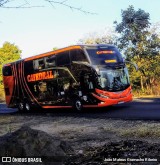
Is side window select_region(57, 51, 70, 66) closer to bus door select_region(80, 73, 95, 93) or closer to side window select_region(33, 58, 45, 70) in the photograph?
bus door select_region(80, 73, 95, 93)

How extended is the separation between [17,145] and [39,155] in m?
0.48

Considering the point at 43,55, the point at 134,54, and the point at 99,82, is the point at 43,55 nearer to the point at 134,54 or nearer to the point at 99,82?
the point at 99,82

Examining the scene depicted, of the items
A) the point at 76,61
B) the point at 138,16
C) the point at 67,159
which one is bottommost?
the point at 67,159

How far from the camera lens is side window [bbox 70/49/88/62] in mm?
16719

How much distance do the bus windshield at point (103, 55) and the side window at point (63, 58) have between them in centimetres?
150

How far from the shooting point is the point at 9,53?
2392 inches

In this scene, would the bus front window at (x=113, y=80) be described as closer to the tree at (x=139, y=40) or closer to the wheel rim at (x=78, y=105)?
the wheel rim at (x=78, y=105)

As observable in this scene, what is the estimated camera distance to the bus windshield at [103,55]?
54.8 ft

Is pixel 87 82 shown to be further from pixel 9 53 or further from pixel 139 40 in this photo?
pixel 9 53

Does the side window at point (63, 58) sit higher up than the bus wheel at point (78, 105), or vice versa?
the side window at point (63, 58)

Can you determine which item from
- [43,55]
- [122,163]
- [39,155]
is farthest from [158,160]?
[43,55]

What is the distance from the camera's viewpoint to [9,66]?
75.6 ft

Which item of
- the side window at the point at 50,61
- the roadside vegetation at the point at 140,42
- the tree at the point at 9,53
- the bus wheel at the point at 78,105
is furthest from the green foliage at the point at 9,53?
the bus wheel at the point at 78,105

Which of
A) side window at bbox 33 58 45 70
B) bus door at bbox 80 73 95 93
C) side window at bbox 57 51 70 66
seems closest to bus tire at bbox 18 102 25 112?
side window at bbox 33 58 45 70
